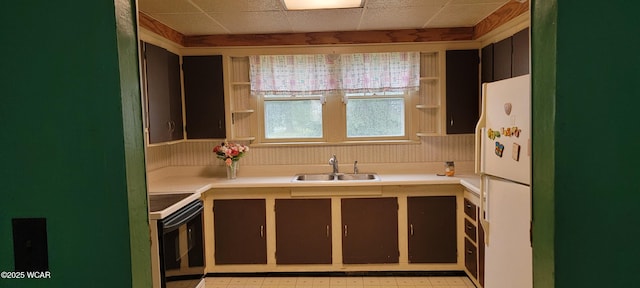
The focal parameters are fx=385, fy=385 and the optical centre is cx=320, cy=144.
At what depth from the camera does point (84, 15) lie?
84cm

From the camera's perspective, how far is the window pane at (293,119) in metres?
3.94

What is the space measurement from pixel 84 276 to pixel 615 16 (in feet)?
4.33

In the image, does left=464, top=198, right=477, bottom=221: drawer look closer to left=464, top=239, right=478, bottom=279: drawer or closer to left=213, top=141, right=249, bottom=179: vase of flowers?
left=464, top=239, right=478, bottom=279: drawer

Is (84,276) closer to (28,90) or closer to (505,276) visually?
(28,90)

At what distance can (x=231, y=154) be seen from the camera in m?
3.61

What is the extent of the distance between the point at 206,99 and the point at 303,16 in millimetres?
1270

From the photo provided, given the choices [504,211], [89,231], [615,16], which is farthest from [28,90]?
[504,211]

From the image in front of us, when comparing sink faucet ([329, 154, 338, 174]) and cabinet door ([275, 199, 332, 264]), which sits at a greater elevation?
sink faucet ([329, 154, 338, 174])

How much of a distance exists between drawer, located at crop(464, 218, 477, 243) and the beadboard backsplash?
818mm

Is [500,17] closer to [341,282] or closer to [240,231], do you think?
[341,282]

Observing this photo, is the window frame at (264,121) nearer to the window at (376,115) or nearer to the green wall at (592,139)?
the window at (376,115)

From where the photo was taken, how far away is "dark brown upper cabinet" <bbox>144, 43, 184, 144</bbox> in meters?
3.00

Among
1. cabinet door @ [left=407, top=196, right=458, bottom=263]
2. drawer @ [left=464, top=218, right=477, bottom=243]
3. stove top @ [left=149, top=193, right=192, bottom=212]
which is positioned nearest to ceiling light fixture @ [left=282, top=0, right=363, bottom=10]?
stove top @ [left=149, top=193, right=192, bottom=212]

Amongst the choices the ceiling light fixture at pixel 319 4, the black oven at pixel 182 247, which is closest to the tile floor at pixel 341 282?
the black oven at pixel 182 247
